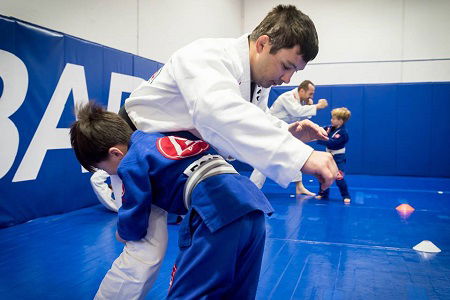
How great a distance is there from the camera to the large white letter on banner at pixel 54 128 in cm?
338

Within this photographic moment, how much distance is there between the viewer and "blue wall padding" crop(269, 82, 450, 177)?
6.96m

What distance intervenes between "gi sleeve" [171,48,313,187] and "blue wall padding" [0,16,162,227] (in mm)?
2850

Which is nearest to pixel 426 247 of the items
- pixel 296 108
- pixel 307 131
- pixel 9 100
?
pixel 307 131

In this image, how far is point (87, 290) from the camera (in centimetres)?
193

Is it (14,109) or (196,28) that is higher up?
(196,28)

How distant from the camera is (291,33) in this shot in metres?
1.24

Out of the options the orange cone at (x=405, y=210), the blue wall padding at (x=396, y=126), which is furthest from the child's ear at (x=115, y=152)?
the blue wall padding at (x=396, y=126)

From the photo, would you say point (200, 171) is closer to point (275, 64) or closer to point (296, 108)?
point (275, 64)

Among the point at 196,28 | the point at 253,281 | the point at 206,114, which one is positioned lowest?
the point at 253,281

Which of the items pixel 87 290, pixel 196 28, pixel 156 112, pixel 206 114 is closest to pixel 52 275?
pixel 87 290

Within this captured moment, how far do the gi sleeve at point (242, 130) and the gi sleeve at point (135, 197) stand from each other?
10.4 inches

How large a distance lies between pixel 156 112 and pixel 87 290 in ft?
3.82

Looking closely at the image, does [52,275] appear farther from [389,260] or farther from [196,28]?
[196,28]

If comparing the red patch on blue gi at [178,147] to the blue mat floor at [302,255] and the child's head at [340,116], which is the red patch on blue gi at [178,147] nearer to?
the blue mat floor at [302,255]
